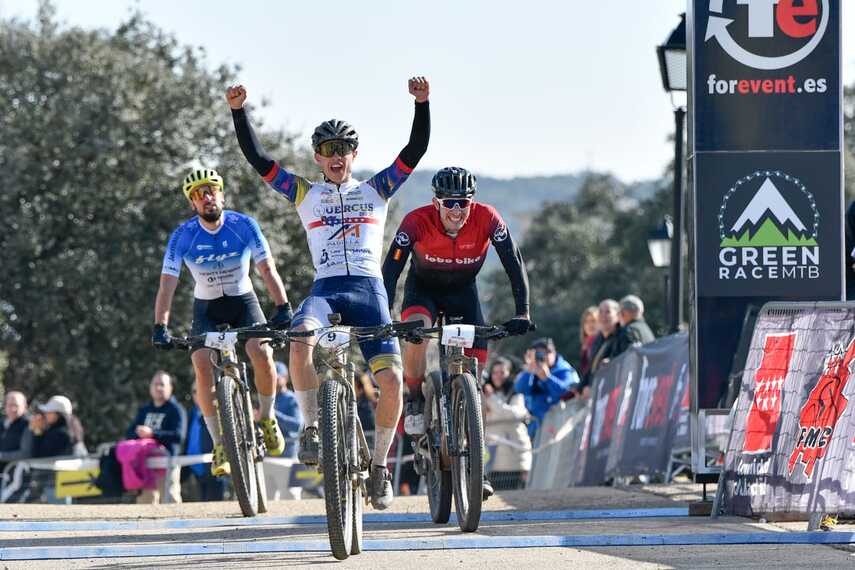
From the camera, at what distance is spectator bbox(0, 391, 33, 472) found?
1900 cm

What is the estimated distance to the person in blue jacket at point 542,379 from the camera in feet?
60.2

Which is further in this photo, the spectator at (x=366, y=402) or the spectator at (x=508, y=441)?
the spectator at (x=508, y=441)

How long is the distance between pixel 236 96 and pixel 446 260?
1.54 meters

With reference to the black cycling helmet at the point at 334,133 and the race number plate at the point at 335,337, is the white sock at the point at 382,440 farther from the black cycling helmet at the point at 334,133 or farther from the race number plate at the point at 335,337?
the black cycling helmet at the point at 334,133

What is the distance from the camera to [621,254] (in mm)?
76625

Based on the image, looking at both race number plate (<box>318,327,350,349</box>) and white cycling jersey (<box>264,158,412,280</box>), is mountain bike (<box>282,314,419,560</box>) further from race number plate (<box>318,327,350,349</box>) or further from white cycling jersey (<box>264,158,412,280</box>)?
white cycling jersey (<box>264,158,412,280</box>)

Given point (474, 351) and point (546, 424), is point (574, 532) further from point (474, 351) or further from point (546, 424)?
point (546, 424)

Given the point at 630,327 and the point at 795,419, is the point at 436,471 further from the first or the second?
the point at 630,327

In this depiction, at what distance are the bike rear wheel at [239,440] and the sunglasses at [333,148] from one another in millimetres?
2393

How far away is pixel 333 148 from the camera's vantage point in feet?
32.0

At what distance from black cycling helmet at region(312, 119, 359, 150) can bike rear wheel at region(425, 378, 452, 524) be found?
149 cm

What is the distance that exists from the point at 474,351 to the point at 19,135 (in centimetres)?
2625

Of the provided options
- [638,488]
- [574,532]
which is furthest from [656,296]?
[574,532]

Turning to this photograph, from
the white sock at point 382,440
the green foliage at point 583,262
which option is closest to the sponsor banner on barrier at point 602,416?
the white sock at point 382,440
